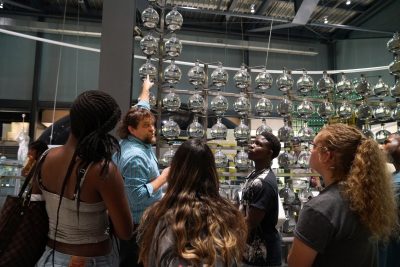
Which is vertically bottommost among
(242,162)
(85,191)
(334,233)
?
(334,233)

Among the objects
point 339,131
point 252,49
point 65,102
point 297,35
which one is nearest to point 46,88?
point 65,102

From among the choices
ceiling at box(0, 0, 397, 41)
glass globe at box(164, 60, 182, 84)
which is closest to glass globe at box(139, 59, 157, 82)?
glass globe at box(164, 60, 182, 84)

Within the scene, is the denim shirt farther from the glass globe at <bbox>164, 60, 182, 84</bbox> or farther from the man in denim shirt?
the glass globe at <bbox>164, 60, 182, 84</bbox>

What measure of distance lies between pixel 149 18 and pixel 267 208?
199 cm

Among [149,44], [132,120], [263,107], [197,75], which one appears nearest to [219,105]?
[197,75]

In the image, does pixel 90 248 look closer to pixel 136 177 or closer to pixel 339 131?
pixel 136 177

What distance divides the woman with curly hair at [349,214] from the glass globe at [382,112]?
2915 mm

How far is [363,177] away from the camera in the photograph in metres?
1.41

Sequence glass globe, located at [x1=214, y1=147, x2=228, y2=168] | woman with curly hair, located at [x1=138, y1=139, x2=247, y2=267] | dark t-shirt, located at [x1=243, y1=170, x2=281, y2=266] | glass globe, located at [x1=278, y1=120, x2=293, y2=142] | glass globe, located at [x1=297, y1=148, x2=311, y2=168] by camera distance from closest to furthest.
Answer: woman with curly hair, located at [x1=138, y1=139, x2=247, y2=267] < dark t-shirt, located at [x1=243, y1=170, x2=281, y2=266] < glass globe, located at [x1=214, y1=147, x2=228, y2=168] < glass globe, located at [x1=278, y1=120, x2=293, y2=142] < glass globe, located at [x1=297, y1=148, x2=311, y2=168]

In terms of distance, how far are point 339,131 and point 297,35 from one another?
8.52 metres

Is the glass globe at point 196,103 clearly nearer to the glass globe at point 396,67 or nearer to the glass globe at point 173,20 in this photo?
the glass globe at point 173,20

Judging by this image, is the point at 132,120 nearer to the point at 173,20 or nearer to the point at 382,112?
the point at 173,20

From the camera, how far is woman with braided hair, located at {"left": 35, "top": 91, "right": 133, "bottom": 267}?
1323mm

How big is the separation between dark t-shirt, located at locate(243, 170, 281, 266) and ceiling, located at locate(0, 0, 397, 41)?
17.6 feet
